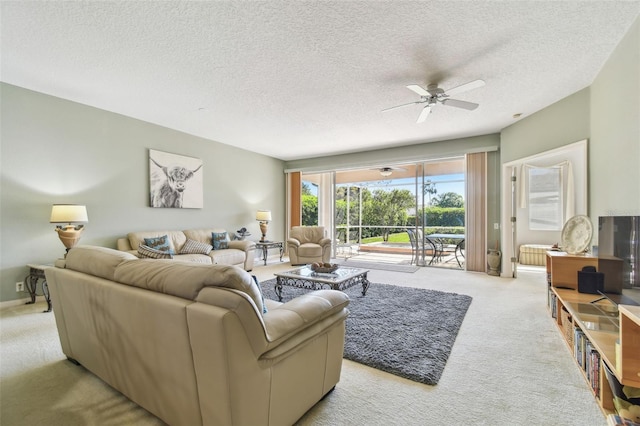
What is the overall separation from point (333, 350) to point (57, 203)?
174 inches

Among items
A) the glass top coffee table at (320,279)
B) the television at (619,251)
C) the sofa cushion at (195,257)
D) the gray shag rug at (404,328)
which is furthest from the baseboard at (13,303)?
the television at (619,251)

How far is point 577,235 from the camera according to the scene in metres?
3.25

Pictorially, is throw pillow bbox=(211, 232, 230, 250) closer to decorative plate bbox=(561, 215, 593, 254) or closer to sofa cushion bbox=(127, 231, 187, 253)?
sofa cushion bbox=(127, 231, 187, 253)

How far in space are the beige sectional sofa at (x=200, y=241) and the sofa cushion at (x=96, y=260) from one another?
6.91 ft

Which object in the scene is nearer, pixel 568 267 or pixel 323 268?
pixel 568 267

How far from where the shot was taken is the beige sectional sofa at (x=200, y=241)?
4.48 metres

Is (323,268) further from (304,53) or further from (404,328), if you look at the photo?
(304,53)

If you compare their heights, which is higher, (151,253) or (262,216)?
(262,216)

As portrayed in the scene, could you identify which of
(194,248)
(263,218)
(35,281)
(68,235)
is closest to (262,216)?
(263,218)

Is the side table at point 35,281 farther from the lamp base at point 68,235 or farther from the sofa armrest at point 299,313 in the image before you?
the sofa armrest at point 299,313

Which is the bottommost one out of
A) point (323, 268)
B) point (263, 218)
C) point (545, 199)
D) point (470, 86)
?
point (323, 268)

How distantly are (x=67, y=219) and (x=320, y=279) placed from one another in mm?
3292

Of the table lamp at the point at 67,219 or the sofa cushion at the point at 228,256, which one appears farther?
the sofa cushion at the point at 228,256

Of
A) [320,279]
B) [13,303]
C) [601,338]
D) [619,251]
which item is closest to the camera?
[601,338]
